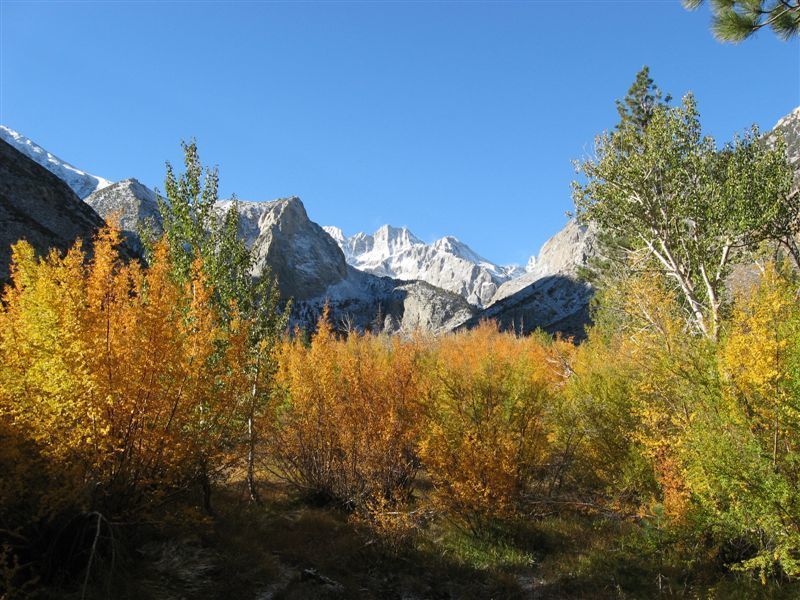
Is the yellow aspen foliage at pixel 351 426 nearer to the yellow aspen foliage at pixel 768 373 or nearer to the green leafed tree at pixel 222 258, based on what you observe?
the green leafed tree at pixel 222 258

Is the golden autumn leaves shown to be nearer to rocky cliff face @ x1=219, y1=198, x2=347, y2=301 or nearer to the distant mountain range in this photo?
the distant mountain range

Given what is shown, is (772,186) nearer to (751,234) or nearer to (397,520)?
(751,234)

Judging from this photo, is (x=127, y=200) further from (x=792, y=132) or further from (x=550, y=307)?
(x=792, y=132)

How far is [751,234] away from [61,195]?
2695 inches

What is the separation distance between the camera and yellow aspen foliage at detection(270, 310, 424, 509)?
13.1m

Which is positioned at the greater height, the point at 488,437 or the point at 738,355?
the point at 738,355

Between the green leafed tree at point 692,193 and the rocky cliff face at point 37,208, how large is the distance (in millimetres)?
50281

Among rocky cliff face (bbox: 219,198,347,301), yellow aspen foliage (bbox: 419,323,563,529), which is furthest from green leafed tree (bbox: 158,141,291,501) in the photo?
rocky cliff face (bbox: 219,198,347,301)

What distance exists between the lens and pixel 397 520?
36.6ft

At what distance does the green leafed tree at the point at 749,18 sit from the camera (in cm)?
824

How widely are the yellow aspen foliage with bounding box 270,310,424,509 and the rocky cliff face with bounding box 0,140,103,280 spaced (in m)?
42.7

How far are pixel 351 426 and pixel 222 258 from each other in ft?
20.9

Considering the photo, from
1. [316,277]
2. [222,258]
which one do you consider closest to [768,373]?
[222,258]

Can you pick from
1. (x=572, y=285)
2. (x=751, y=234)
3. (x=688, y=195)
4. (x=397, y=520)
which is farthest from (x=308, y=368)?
(x=572, y=285)
